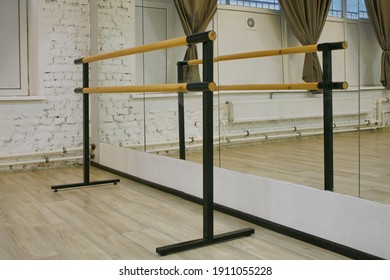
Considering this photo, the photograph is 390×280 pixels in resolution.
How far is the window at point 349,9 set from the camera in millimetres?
1994

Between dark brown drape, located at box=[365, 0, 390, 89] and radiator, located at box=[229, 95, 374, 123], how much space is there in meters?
0.11

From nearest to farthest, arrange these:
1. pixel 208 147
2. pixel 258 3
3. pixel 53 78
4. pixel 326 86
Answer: pixel 326 86 < pixel 208 147 < pixel 258 3 < pixel 53 78

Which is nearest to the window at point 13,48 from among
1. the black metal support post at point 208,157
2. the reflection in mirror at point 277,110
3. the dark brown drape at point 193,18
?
the reflection in mirror at point 277,110

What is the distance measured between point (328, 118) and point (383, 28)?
48 cm

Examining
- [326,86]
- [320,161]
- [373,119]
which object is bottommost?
[320,161]

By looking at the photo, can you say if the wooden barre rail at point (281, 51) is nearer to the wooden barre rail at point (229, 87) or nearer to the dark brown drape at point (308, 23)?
the dark brown drape at point (308, 23)

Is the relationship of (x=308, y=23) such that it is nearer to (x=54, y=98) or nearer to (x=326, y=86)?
(x=326, y=86)

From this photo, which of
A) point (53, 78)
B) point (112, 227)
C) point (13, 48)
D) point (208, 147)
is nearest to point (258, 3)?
point (208, 147)

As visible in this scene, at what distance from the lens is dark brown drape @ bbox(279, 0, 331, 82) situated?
2225 mm

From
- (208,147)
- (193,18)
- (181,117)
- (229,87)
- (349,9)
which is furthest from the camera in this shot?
(181,117)

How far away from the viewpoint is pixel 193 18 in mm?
3195
